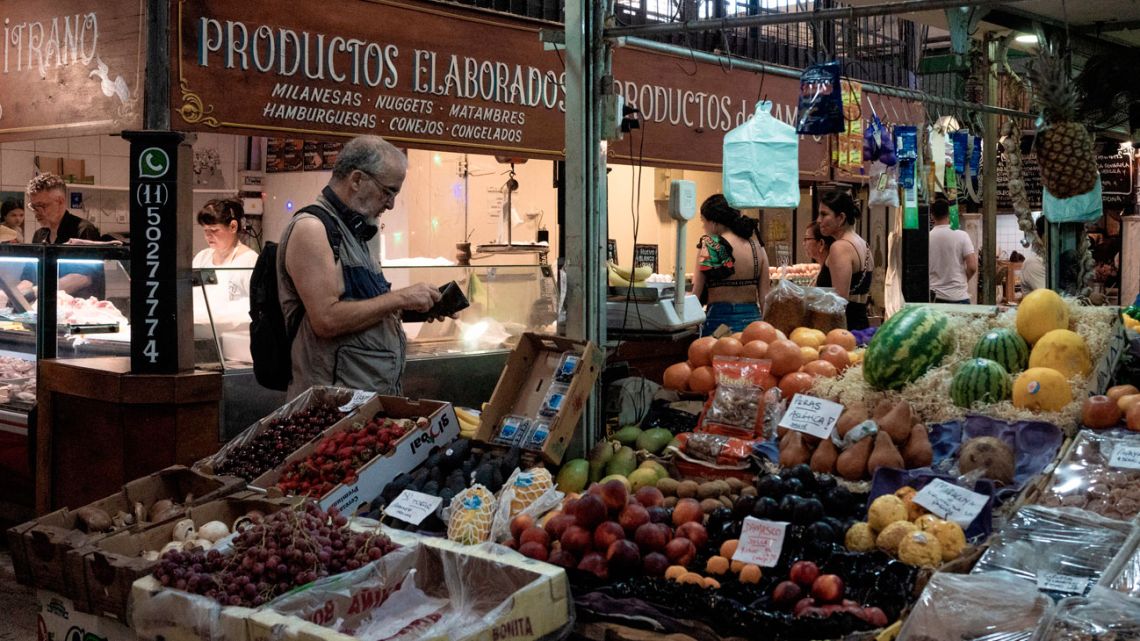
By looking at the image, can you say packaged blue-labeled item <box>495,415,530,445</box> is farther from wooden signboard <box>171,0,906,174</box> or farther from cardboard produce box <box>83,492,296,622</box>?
wooden signboard <box>171,0,906,174</box>

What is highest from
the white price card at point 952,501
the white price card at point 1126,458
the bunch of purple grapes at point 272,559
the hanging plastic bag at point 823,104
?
the hanging plastic bag at point 823,104

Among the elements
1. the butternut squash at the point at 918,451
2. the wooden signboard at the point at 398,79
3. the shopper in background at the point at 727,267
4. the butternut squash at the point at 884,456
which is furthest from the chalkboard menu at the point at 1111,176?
the butternut squash at the point at 884,456

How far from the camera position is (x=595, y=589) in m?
3.17

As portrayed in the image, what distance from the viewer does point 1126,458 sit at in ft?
11.0

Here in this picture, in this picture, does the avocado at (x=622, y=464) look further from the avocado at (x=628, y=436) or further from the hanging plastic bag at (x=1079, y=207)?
the hanging plastic bag at (x=1079, y=207)

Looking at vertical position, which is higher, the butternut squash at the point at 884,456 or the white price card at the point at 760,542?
→ the butternut squash at the point at 884,456

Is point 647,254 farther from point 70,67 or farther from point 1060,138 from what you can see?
point 70,67

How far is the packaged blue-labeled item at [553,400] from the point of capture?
4141mm

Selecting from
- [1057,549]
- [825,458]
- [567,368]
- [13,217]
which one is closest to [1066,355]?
[825,458]

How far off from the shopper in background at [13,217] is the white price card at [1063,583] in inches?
347

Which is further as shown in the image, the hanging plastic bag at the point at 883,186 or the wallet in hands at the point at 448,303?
the hanging plastic bag at the point at 883,186

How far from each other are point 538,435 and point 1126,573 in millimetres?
2043

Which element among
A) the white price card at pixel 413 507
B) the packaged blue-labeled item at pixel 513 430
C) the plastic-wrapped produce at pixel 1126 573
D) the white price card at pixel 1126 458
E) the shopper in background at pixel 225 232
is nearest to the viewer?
the plastic-wrapped produce at pixel 1126 573

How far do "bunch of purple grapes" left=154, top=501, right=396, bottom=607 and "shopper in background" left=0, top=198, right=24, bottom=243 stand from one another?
722cm
